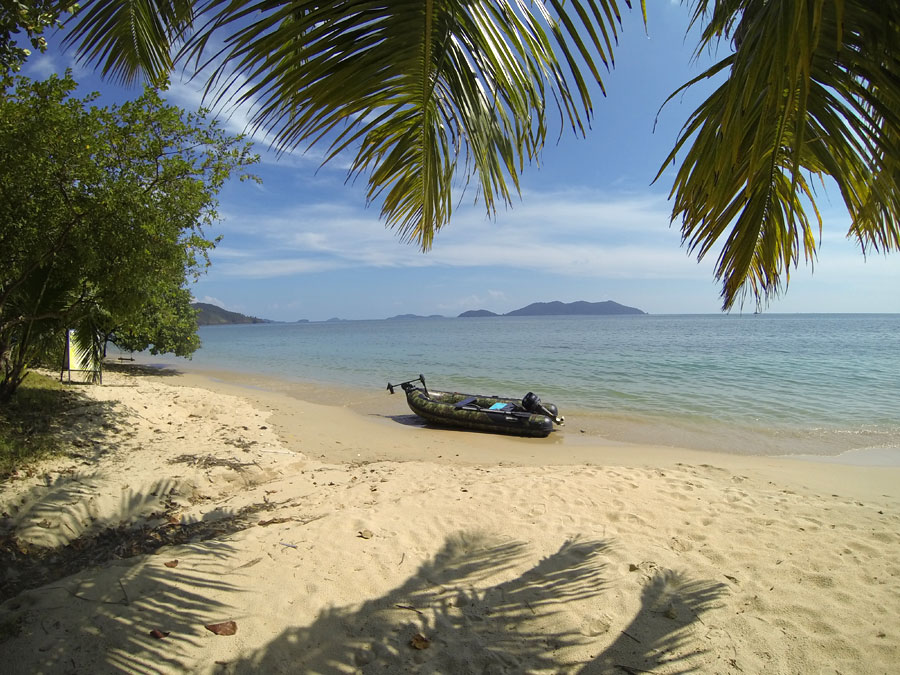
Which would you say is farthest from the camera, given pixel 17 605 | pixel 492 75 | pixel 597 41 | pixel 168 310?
pixel 168 310

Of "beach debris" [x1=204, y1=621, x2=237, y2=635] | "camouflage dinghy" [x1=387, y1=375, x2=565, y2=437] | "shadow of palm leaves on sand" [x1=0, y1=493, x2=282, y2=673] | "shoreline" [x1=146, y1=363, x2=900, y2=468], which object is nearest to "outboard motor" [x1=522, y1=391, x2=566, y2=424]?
"camouflage dinghy" [x1=387, y1=375, x2=565, y2=437]

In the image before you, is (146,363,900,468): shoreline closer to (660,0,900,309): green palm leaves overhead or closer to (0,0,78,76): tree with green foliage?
(660,0,900,309): green palm leaves overhead

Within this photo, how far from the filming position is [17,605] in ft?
8.83

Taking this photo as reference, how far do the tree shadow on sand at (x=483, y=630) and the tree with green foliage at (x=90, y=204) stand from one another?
5.02 metres

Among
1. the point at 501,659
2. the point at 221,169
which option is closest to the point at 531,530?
the point at 501,659

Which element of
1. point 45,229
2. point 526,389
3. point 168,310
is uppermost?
point 45,229

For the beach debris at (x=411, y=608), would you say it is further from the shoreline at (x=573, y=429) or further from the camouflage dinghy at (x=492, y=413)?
the camouflage dinghy at (x=492, y=413)

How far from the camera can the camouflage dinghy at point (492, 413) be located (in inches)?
409

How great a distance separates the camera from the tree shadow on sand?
239 cm

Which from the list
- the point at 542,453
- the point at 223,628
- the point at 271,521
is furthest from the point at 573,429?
the point at 223,628

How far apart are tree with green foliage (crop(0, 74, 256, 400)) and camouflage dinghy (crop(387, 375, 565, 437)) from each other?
21.6ft

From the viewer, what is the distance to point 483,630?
8.75 ft

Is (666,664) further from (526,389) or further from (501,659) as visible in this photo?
(526,389)

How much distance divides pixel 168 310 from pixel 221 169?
4885 mm
